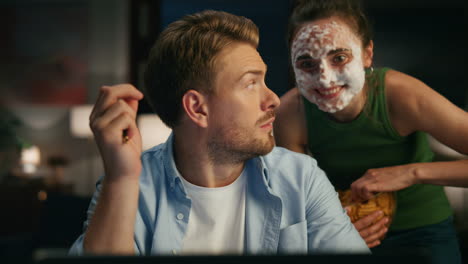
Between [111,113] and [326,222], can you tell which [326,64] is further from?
[111,113]

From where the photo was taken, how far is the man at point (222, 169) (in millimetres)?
749

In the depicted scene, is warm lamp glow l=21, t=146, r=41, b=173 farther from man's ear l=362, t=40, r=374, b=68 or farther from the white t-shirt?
man's ear l=362, t=40, r=374, b=68

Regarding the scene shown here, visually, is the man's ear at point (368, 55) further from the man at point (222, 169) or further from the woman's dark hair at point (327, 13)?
the man at point (222, 169)

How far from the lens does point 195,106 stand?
785mm

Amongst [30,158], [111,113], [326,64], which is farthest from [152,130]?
[30,158]

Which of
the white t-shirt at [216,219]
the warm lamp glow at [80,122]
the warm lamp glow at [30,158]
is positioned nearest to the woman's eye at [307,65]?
the white t-shirt at [216,219]

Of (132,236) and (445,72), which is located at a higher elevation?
(445,72)

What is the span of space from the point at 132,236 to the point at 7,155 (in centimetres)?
237

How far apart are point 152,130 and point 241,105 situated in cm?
17

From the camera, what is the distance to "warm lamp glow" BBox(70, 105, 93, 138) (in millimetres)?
1004

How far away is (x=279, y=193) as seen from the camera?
31.0 inches

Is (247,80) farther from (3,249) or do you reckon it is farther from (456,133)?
(3,249)

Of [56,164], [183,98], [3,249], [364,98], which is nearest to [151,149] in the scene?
[183,98]

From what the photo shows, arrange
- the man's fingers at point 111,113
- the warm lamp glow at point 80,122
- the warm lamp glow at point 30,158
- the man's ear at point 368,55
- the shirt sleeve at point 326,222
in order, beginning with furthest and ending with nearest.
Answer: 1. the warm lamp glow at point 30,158
2. the warm lamp glow at point 80,122
3. the man's ear at point 368,55
4. the shirt sleeve at point 326,222
5. the man's fingers at point 111,113
